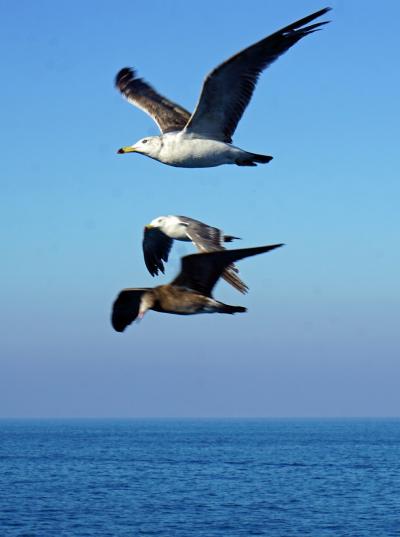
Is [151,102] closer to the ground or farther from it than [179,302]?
farther from it

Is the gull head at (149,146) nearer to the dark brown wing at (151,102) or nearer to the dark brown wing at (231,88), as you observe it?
the dark brown wing at (231,88)

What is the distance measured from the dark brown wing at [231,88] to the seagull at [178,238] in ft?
6.13

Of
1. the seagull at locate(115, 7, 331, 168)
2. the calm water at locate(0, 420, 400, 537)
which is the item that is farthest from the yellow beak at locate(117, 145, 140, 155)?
the calm water at locate(0, 420, 400, 537)

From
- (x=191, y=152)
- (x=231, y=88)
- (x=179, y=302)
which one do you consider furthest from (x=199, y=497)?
(x=179, y=302)

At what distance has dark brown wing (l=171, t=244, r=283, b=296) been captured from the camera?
10.9 m

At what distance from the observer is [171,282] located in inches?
457

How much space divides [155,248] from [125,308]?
618 cm

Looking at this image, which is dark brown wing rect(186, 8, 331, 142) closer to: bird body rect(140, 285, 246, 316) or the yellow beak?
the yellow beak

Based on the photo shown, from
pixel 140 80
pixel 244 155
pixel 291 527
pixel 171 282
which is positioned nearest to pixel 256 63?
pixel 244 155

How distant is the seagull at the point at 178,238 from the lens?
1415cm

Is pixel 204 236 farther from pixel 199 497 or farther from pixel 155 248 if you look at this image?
pixel 199 497

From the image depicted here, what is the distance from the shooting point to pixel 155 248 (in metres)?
17.9

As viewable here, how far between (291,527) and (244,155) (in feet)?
272

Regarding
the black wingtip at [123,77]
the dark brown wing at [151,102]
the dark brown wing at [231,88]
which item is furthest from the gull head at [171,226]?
the black wingtip at [123,77]
